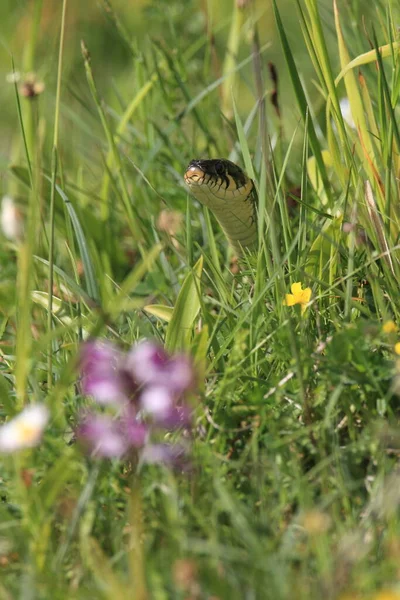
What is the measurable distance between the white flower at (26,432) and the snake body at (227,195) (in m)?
0.89

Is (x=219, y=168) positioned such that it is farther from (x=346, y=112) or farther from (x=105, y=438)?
(x=105, y=438)

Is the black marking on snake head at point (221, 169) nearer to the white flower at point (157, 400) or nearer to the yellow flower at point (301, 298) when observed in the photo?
the yellow flower at point (301, 298)

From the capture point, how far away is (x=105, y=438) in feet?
4.06

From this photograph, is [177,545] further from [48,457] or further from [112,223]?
[112,223]

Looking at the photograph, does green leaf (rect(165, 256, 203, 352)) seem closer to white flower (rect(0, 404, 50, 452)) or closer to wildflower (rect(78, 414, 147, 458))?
wildflower (rect(78, 414, 147, 458))

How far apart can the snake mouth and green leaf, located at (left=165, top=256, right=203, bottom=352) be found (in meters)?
0.39

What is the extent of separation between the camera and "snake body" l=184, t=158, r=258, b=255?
1981mm

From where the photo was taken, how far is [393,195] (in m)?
1.76

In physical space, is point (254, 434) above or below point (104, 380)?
below

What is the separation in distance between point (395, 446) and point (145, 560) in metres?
0.44

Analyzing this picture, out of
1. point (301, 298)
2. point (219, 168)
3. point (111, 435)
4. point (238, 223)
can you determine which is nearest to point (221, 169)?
point (219, 168)

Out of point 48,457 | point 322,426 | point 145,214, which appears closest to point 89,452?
point 48,457

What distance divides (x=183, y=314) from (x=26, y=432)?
0.53 meters

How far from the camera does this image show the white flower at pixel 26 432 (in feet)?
3.74
